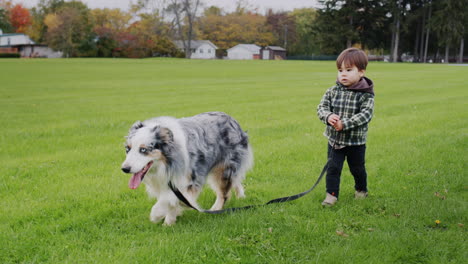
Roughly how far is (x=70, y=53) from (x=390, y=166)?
80407mm

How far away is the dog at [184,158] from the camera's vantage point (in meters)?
4.04

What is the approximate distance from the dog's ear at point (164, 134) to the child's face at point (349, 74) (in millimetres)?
2277

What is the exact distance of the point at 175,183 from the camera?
4.37 meters

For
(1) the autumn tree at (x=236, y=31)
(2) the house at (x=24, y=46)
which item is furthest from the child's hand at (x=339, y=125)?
(1) the autumn tree at (x=236, y=31)

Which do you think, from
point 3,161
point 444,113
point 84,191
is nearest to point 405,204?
point 84,191

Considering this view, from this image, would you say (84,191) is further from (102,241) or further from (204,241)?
(204,241)

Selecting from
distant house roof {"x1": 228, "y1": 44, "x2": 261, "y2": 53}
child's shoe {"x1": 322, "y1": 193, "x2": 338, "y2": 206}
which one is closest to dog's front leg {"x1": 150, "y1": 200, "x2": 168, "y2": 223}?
child's shoe {"x1": 322, "y1": 193, "x2": 338, "y2": 206}

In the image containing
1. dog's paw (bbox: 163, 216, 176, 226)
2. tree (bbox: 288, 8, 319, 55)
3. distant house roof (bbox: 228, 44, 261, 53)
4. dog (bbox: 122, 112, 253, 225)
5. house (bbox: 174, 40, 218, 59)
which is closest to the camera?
dog (bbox: 122, 112, 253, 225)

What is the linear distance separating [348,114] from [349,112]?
0.09ft

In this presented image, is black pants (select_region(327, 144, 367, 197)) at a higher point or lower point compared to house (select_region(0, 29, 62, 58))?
lower

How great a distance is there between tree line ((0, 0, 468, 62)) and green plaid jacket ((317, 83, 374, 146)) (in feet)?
237

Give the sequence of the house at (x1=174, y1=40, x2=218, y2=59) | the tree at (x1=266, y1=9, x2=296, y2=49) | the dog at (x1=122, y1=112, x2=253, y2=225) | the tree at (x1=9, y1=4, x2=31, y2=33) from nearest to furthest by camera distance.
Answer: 1. the dog at (x1=122, y1=112, x2=253, y2=225)
2. the tree at (x1=9, y1=4, x2=31, y2=33)
3. the tree at (x1=266, y1=9, x2=296, y2=49)
4. the house at (x1=174, y1=40, x2=218, y2=59)

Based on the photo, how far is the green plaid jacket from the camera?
15.9 feet

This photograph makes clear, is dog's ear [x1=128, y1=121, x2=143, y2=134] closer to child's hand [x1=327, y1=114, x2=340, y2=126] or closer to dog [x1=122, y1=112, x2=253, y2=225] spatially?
dog [x1=122, y1=112, x2=253, y2=225]
